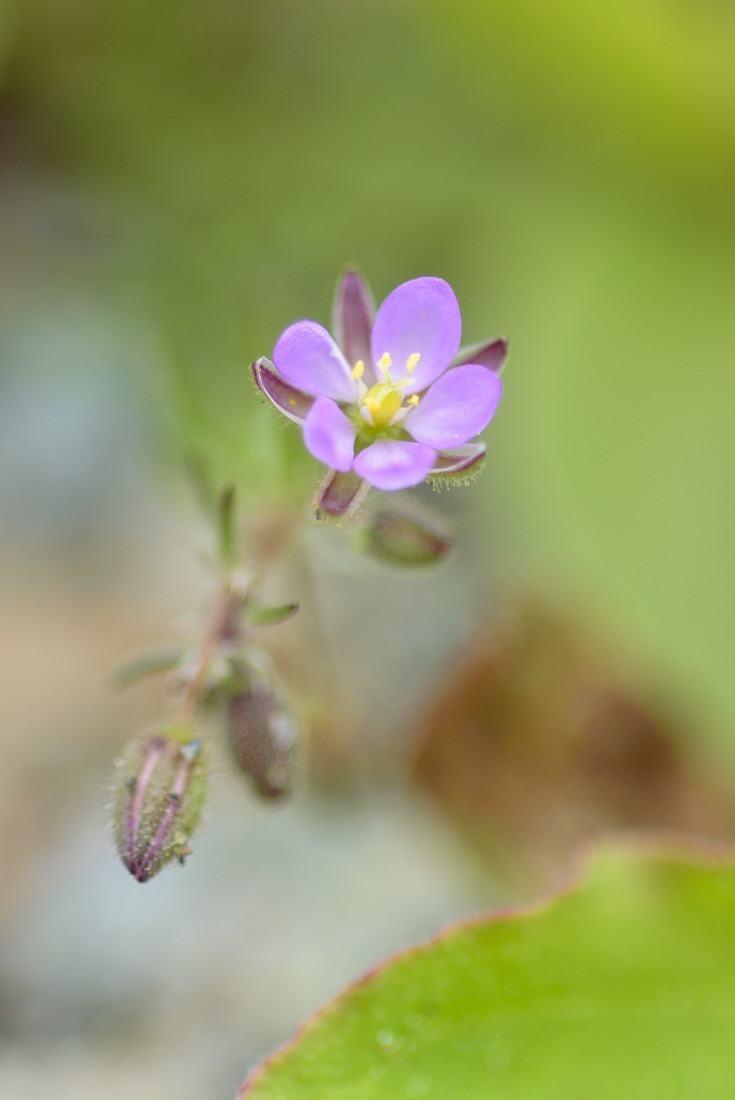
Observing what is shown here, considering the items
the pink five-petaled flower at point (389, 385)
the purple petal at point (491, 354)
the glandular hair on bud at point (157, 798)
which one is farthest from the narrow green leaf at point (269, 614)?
the purple petal at point (491, 354)

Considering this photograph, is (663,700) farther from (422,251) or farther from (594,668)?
(422,251)

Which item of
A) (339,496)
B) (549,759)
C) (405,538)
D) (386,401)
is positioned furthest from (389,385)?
(549,759)

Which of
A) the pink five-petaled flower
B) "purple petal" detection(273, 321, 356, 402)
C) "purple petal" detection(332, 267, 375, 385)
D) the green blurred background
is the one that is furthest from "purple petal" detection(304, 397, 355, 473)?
the green blurred background

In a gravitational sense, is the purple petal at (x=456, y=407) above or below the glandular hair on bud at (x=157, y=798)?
above

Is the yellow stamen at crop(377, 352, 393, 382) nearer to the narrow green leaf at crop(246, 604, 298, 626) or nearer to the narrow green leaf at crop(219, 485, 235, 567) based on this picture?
the narrow green leaf at crop(219, 485, 235, 567)

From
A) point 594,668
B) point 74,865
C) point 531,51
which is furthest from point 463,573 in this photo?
point 531,51

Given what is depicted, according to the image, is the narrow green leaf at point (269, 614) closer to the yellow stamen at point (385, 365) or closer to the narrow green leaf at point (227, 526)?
the narrow green leaf at point (227, 526)
